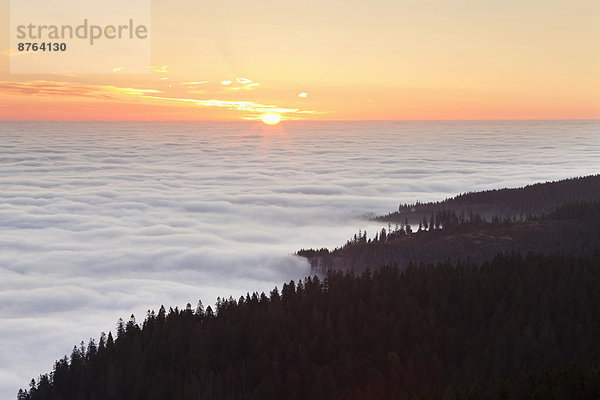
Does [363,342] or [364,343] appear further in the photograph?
[363,342]

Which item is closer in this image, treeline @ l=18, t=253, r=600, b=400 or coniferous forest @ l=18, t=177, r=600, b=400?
coniferous forest @ l=18, t=177, r=600, b=400

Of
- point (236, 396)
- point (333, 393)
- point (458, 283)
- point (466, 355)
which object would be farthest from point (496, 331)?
point (236, 396)

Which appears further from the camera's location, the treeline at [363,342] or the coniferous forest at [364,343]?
the treeline at [363,342]

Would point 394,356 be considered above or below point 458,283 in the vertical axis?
below

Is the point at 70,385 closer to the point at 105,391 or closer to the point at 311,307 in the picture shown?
the point at 105,391
